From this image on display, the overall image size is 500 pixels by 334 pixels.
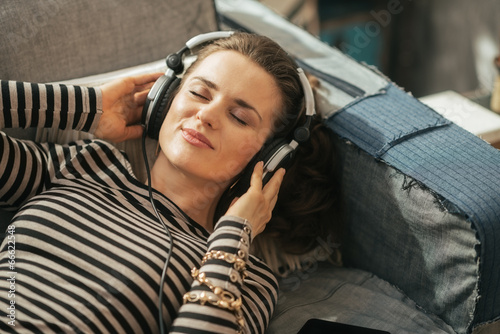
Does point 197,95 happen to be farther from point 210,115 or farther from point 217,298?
point 217,298

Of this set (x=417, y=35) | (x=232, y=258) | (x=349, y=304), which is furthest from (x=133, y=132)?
(x=417, y=35)

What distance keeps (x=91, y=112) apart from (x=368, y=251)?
69 centimetres

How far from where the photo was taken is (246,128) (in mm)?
1120

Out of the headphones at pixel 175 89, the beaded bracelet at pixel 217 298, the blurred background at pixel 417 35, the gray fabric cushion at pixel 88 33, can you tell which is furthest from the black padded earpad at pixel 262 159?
the blurred background at pixel 417 35

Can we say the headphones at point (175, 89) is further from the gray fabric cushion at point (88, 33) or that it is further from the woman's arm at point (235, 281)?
the gray fabric cushion at point (88, 33)

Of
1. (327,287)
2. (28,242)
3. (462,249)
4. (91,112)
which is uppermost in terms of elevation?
(91,112)

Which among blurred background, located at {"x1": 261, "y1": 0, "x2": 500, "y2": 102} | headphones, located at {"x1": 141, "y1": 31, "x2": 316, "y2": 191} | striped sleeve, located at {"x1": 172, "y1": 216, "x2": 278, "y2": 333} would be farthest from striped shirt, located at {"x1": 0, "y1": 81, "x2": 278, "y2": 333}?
blurred background, located at {"x1": 261, "y1": 0, "x2": 500, "y2": 102}

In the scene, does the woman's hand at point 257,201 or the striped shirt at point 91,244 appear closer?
the striped shirt at point 91,244

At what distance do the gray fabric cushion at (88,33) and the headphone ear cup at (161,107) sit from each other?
0.32m

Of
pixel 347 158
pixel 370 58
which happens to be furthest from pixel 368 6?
pixel 347 158

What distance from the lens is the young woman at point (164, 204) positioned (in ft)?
3.02

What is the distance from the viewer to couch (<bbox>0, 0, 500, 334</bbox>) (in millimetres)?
1047

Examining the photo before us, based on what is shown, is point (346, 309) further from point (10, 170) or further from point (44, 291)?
point (10, 170)

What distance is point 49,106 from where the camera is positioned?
110 centimetres
